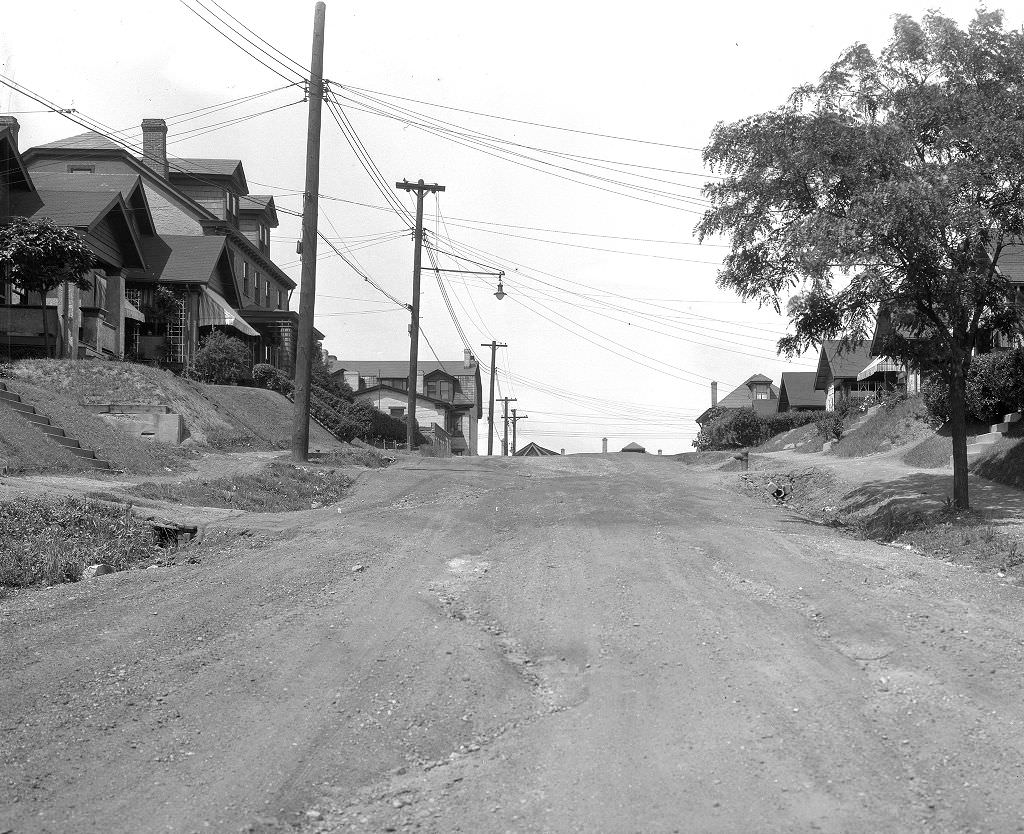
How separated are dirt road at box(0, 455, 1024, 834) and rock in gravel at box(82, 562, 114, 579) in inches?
17.2

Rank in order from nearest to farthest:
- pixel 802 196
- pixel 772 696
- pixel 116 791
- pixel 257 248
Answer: pixel 116 791, pixel 772 696, pixel 802 196, pixel 257 248

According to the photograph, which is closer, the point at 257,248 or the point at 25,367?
the point at 25,367

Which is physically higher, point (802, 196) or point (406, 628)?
point (802, 196)

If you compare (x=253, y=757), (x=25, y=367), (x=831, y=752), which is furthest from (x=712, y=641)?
(x=25, y=367)

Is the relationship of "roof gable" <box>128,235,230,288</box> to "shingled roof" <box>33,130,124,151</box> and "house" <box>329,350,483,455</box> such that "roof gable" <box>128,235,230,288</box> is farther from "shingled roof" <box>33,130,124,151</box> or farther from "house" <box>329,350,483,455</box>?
"house" <box>329,350,483,455</box>

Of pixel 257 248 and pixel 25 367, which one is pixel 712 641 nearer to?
pixel 25 367

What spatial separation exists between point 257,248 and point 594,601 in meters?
47.5

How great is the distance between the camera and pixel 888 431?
33.1 metres

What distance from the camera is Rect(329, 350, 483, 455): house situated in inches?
3263

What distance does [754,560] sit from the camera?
11.7 metres

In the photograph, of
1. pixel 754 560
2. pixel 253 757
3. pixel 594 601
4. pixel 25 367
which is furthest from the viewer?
pixel 25 367

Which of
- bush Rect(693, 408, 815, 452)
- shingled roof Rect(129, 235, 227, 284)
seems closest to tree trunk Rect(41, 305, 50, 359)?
shingled roof Rect(129, 235, 227, 284)

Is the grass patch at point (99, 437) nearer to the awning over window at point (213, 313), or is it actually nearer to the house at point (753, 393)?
the awning over window at point (213, 313)

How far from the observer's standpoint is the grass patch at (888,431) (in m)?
31.7
